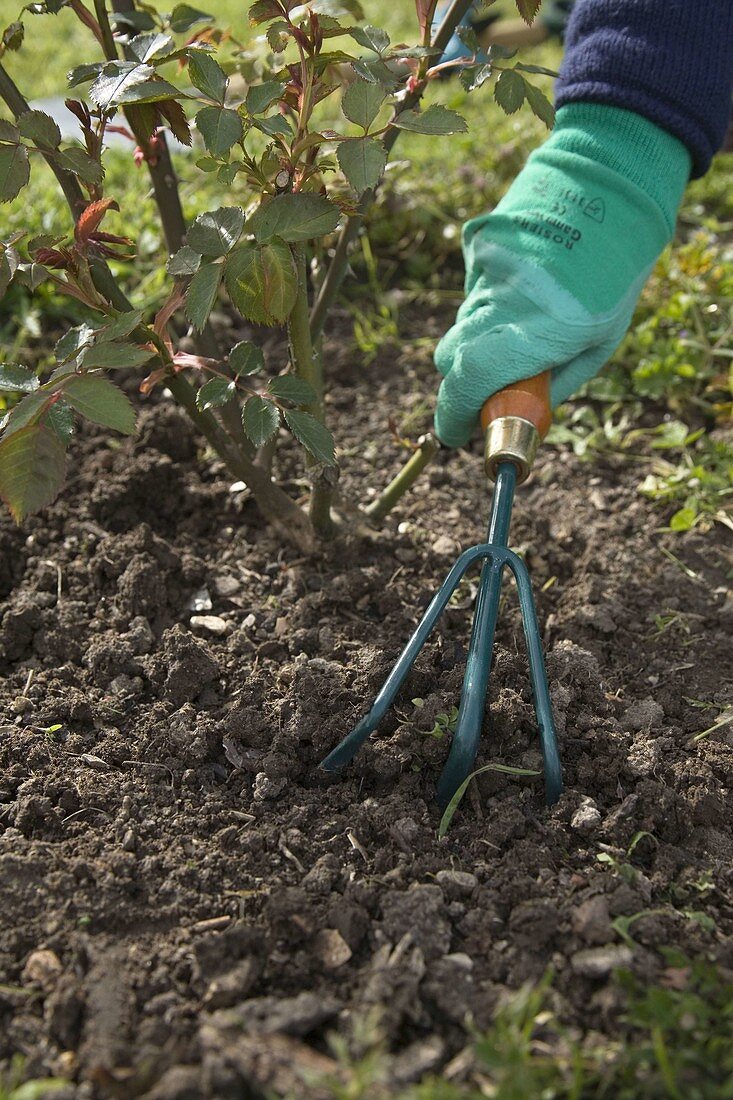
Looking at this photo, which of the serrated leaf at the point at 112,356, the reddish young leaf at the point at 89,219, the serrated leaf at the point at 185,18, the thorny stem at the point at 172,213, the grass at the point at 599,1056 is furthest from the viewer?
the thorny stem at the point at 172,213

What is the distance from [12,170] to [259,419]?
0.41m

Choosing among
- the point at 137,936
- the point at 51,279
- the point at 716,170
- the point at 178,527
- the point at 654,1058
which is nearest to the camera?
the point at 654,1058

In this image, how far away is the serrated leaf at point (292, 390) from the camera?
50.6 inches

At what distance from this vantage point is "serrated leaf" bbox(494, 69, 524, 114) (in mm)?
1321

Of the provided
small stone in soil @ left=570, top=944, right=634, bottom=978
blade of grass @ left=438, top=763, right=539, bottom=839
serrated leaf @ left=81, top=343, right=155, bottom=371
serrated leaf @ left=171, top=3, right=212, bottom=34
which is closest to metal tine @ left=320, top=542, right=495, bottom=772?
blade of grass @ left=438, top=763, right=539, bottom=839

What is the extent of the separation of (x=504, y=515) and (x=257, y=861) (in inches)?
22.9

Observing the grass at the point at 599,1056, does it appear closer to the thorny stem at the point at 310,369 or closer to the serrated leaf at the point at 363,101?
the thorny stem at the point at 310,369

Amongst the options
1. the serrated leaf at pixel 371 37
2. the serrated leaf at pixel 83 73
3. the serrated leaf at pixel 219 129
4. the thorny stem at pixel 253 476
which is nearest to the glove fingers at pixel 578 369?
the thorny stem at pixel 253 476

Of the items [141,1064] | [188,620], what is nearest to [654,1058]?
[141,1064]

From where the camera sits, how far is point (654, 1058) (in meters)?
0.92

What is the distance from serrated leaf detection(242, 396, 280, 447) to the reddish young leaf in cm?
30

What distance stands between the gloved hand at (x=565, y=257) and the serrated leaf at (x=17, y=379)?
25.6 inches

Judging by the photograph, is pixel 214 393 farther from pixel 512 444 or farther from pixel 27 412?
pixel 512 444

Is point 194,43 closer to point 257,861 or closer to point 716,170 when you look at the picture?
point 257,861
